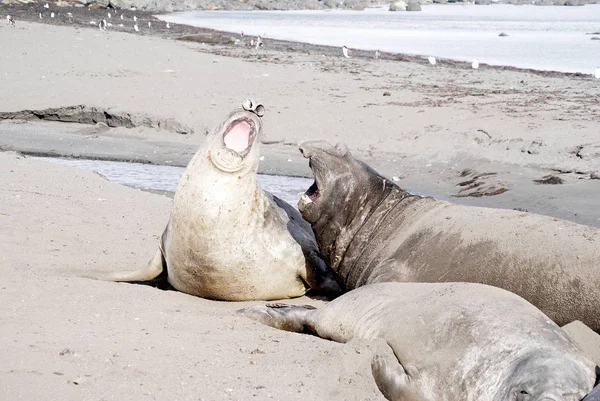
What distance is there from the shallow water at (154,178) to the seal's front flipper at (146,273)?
3.52 meters

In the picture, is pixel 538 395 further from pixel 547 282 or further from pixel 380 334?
pixel 547 282

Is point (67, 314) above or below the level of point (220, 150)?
below

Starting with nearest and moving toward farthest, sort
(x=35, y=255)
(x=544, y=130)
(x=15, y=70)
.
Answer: (x=35, y=255) → (x=544, y=130) → (x=15, y=70)

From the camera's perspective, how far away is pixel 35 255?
6.26 m

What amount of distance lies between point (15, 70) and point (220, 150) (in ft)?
39.6

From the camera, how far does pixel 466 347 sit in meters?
3.83

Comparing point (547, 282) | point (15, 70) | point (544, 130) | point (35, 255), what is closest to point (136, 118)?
point (15, 70)

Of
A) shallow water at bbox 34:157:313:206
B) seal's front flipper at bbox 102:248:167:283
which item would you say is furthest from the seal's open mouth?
shallow water at bbox 34:157:313:206

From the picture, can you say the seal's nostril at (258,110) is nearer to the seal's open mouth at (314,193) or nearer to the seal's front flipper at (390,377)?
the seal's open mouth at (314,193)

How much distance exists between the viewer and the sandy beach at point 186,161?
396 centimetres

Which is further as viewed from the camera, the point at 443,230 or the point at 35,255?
the point at 35,255

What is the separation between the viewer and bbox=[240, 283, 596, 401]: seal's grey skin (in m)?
3.51

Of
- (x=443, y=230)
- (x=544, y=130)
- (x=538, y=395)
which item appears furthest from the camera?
(x=544, y=130)

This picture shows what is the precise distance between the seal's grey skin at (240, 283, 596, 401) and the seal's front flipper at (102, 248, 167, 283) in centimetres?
180
